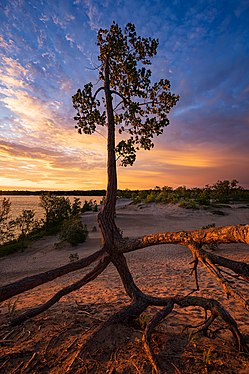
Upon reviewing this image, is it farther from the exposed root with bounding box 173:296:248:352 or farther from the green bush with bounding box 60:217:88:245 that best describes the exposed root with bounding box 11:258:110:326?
the green bush with bounding box 60:217:88:245

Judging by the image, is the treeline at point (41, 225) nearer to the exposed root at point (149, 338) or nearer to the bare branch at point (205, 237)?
the bare branch at point (205, 237)

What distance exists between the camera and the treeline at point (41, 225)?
1647 centimetres

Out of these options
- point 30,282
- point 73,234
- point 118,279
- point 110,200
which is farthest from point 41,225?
point 30,282

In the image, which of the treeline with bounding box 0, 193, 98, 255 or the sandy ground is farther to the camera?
the treeline with bounding box 0, 193, 98, 255

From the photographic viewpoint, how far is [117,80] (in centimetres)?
569

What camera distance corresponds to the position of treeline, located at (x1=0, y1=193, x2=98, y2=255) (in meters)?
16.5

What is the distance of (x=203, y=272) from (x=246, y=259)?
2815mm

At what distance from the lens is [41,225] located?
84.4 feet

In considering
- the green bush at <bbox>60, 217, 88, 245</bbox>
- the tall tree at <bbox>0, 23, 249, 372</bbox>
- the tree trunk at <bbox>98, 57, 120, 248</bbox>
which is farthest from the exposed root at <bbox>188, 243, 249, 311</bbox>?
the green bush at <bbox>60, 217, 88, 245</bbox>

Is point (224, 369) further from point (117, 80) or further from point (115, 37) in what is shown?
point (115, 37)

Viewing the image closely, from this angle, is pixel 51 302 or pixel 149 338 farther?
pixel 51 302

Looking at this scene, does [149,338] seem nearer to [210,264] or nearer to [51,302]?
[210,264]

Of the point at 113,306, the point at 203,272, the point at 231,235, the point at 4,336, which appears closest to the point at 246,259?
the point at 203,272

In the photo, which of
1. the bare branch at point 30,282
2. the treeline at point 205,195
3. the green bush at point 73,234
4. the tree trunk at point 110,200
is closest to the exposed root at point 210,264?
the tree trunk at point 110,200
